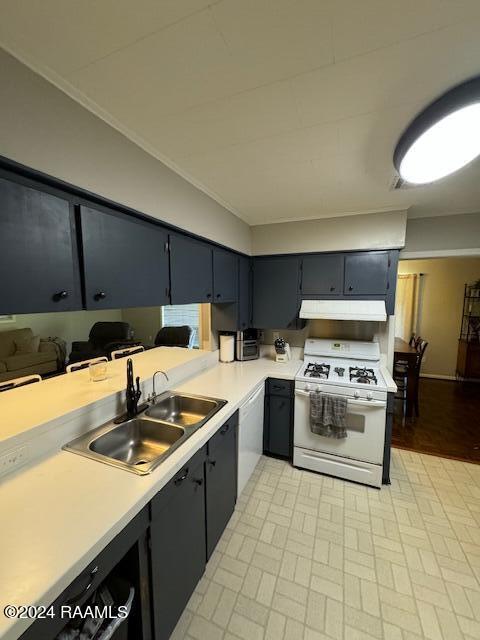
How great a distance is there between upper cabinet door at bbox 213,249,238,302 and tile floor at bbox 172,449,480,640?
5.53 feet

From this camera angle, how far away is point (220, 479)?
5.33 ft

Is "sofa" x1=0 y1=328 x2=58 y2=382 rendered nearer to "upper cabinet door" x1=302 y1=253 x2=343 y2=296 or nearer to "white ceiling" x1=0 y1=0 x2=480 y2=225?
"white ceiling" x1=0 y1=0 x2=480 y2=225

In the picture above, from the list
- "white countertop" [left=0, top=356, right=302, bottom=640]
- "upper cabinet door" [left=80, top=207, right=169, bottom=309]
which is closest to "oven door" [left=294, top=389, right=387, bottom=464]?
"white countertop" [left=0, top=356, right=302, bottom=640]

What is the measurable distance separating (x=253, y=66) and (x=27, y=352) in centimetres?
215

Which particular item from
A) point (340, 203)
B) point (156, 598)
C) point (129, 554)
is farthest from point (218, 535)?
point (340, 203)

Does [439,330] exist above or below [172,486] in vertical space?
above

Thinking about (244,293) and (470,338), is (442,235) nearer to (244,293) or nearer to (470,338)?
(244,293)

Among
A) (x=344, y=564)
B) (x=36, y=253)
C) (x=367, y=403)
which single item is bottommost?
(x=344, y=564)

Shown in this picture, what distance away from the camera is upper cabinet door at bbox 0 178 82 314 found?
0.89m

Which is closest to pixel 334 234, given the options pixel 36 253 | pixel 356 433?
pixel 356 433

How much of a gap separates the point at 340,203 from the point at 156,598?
9.26ft

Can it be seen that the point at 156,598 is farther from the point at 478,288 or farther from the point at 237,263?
the point at 478,288

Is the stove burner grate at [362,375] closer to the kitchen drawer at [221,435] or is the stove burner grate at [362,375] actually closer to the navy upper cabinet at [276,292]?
the navy upper cabinet at [276,292]

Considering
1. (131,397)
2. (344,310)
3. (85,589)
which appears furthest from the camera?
(344,310)
